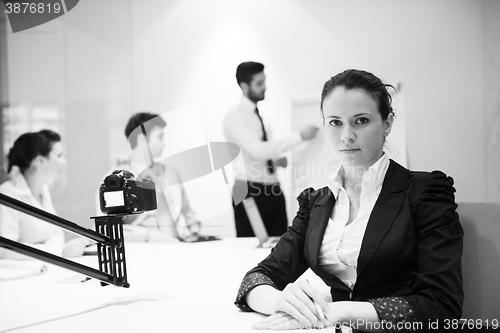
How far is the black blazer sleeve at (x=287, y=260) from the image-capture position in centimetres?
134

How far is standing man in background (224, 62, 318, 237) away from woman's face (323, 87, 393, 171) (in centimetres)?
259

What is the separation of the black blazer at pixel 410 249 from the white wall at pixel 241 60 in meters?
2.75

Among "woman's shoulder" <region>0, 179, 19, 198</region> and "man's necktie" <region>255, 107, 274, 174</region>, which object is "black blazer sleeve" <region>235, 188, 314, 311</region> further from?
"woman's shoulder" <region>0, 179, 19, 198</region>

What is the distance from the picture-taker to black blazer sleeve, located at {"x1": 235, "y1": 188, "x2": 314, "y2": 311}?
134 cm

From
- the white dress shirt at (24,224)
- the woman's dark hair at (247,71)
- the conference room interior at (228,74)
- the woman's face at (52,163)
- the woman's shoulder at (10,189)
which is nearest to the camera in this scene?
the white dress shirt at (24,224)

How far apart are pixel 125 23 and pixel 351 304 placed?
391cm

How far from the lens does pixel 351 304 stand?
1.10m

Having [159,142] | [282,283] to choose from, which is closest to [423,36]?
[159,142]

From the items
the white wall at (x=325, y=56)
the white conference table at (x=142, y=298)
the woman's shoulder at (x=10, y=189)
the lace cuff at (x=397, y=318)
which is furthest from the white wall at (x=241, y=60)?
the lace cuff at (x=397, y=318)

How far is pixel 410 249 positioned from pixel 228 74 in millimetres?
3250

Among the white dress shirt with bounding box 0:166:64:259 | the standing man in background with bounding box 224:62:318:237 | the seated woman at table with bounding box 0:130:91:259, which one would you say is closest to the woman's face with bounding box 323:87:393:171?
the white dress shirt with bounding box 0:166:64:259

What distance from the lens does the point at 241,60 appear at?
4223 mm

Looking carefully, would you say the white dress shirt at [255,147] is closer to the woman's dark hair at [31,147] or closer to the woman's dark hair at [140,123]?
the woman's dark hair at [140,123]

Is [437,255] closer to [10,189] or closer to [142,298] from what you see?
[142,298]
